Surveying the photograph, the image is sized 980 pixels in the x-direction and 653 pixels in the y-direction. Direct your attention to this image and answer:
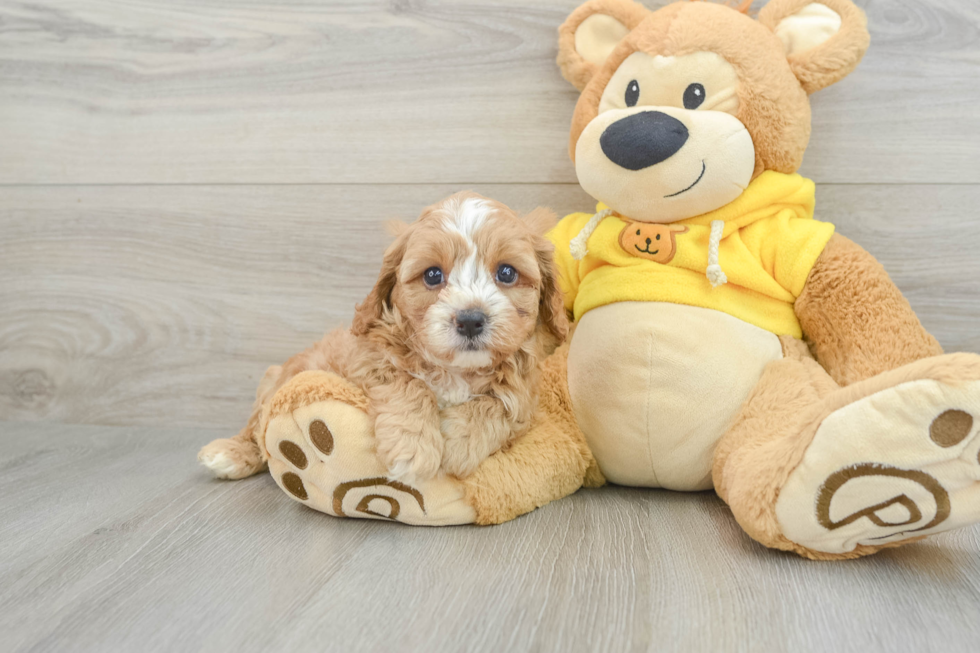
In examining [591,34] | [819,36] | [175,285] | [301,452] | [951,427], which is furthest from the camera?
[175,285]

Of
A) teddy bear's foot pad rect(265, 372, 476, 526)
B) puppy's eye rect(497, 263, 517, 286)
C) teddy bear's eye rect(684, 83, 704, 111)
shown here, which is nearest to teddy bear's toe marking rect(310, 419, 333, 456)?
teddy bear's foot pad rect(265, 372, 476, 526)

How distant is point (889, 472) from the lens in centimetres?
85

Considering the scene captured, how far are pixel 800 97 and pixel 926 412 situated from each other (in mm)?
618

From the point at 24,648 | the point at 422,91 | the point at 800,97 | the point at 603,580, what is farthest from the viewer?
the point at 422,91

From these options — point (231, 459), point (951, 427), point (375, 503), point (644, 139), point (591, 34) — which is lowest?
point (231, 459)

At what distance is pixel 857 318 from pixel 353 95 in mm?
1141

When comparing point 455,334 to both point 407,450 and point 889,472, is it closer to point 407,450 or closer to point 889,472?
point 407,450

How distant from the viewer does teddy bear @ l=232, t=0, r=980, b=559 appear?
1.07 m

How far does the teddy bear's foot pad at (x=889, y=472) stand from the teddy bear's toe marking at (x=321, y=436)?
0.65 m

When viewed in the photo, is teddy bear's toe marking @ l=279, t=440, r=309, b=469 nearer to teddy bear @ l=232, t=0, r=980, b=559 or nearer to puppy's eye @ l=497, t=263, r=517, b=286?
teddy bear @ l=232, t=0, r=980, b=559

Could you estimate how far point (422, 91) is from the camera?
60.9 inches

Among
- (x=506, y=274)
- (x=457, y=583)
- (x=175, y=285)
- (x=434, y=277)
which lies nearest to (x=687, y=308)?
(x=506, y=274)

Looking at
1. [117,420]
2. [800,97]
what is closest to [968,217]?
[800,97]

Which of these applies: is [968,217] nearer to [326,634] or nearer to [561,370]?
[561,370]
